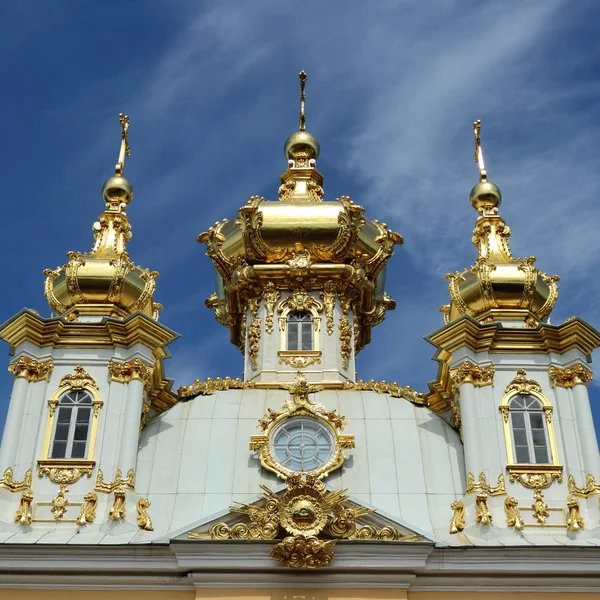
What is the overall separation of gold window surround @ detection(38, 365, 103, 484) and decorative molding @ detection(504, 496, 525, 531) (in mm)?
7478

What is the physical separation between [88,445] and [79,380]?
1.54 meters

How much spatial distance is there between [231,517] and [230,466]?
207 cm

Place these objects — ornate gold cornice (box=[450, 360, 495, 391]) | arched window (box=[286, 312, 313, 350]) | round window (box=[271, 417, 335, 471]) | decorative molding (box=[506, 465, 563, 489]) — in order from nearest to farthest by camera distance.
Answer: decorative molding (box=[506, 465, 563, 489]) < round window (box=[271, 417, 335, 471]) < ornate gold cornice (box=[450, 360, 495, 391]) < arched window (box=[286, 312, 313, 350])

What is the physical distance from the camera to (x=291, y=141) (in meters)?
33.8

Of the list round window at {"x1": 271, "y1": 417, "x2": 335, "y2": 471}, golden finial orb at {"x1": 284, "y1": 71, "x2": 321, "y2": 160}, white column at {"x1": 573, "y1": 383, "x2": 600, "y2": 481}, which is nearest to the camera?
white column at {"x1": 573, "y1": 383, "x2": 600, "y2": 481}

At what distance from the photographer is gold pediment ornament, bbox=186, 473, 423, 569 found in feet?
70.0

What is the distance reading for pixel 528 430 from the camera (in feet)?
78.8

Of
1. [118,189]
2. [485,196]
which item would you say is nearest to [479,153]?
[485,196]

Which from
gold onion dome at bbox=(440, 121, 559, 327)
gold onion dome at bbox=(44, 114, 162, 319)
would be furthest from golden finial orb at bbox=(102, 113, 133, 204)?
gold onion dome at bbox=(440, 121, 559, 327)

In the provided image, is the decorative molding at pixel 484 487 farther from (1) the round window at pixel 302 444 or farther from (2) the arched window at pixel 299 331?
(2) the arched window at pixel 299 331

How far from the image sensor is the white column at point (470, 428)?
23281 mm

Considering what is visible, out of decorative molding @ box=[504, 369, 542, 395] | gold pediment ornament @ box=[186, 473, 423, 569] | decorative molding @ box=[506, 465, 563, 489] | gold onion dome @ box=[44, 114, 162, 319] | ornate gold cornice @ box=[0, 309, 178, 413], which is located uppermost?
gold onion dome @ box=[44, 114, 162, 319]

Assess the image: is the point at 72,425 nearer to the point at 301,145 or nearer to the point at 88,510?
the point at 88,510

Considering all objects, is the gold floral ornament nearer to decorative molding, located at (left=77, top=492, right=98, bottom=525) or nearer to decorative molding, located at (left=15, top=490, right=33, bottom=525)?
decorative molding, located at (left=77, top=492, right=98, bottom=525)
